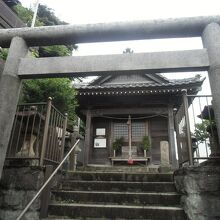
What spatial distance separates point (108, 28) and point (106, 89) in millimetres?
7118

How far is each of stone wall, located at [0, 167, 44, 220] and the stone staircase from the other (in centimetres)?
55

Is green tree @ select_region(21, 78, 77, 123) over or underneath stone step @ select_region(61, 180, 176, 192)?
over

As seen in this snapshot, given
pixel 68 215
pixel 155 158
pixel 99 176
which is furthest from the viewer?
pixel 155 158

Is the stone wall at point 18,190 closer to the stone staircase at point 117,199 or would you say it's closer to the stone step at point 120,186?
the stone staircase at point 117,199

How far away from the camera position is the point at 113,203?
177 inches

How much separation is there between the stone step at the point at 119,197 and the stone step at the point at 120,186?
0.46 m

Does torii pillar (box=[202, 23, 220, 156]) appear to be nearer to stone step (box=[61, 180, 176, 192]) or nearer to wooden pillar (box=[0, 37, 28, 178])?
stone step (box=[61, 180, 176, 192])

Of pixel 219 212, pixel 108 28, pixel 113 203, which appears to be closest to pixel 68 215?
pixel 113 203

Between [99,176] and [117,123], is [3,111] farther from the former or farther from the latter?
[117,123]

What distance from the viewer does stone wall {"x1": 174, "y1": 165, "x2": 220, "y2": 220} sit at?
363 cm

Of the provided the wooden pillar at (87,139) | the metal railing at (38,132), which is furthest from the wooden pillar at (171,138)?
the metal railing at (38,132)

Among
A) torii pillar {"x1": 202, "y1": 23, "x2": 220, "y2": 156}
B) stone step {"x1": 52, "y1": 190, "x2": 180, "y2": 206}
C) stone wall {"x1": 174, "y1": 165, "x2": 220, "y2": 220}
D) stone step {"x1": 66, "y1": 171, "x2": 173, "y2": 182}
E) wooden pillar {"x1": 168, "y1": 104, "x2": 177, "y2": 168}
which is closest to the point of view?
torii pillar {"x1": 202, "y1": 23, "x2": 220, "y2": 156}

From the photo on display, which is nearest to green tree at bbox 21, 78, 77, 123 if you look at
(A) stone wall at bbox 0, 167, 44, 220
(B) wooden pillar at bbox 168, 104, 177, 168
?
(A) stone wall at bbox 0, 167, 44, 220

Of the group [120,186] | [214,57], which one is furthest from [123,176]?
[214,57]
